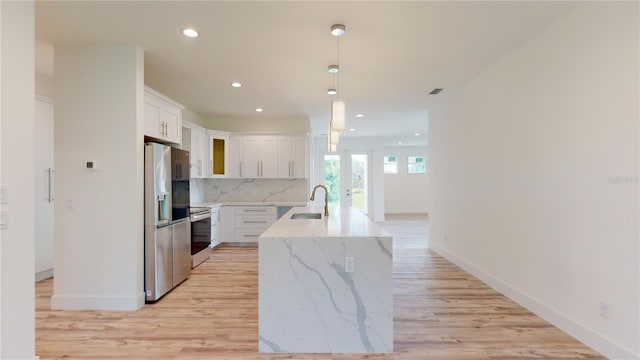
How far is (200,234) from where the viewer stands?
4883 mm

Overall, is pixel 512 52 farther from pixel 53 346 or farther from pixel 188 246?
pixel 53 346

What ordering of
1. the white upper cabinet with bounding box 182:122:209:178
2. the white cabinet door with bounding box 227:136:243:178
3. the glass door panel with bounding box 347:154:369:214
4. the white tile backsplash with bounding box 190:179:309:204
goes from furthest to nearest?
the glass door panel with bounding box 347:154:369:214
the white tile backsplash with bounding box 190:179:309:204
the white cabinet door with bounding box 227:136:243:178
the white upper cabinet with bounding box 182:122:209:178

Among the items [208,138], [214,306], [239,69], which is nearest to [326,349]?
[214,306]

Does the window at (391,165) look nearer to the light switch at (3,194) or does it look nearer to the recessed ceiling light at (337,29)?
the recessed ceiling light at (337,29)

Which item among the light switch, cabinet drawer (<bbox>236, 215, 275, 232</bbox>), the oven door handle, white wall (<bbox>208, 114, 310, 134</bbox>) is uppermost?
white wall (<bbox>208, 114, 310, 134</bbox>)

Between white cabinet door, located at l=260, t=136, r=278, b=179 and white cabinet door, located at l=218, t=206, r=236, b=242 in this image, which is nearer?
white cabinet door, located at l=218, t=206, r=236, b=242

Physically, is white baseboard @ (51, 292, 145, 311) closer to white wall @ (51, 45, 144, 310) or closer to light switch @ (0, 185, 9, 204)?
white wall @ (51, 45, 144, 310)

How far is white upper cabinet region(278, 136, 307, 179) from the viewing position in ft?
21.0

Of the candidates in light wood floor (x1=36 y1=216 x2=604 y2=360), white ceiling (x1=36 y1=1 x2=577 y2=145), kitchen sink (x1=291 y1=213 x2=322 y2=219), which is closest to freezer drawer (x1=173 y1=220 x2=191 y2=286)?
light wood floor (x1=36 y1=216 x2=604 y2=360)

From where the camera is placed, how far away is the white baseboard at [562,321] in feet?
7.17

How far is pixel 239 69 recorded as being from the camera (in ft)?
12.5

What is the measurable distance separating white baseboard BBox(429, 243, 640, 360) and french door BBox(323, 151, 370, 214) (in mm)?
5875

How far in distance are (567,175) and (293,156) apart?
14.9 feet

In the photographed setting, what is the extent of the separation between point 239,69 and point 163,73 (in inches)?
36.7
